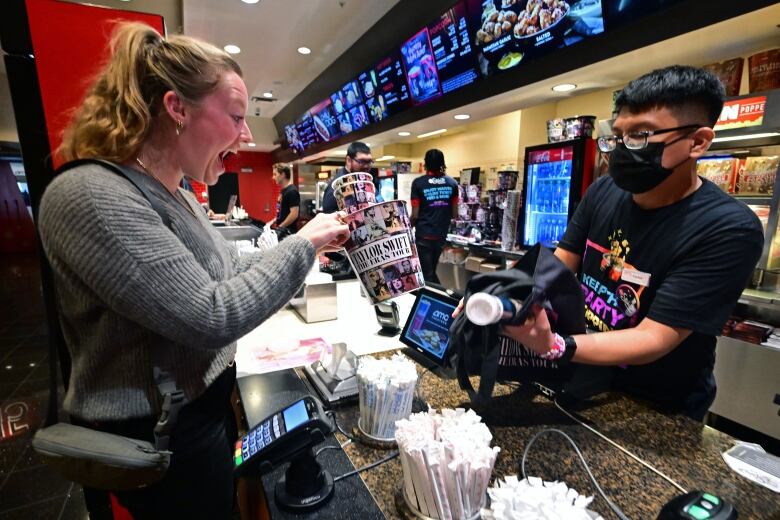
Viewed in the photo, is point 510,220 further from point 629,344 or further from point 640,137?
point 629,344

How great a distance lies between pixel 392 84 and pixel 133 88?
182 inches

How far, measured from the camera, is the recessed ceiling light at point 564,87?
3.31 m

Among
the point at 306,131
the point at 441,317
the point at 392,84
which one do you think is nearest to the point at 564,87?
the point at 392,84

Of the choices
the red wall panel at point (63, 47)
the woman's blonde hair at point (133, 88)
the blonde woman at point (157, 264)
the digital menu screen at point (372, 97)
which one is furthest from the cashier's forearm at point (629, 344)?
the digital menu screen at point (372, 97)

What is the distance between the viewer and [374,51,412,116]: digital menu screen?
4.73 meters

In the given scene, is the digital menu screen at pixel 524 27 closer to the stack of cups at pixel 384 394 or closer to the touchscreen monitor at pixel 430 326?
the touchscreen monitor at pixel 430 326

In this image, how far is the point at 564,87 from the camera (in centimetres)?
342

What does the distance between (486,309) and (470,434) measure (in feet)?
0.73

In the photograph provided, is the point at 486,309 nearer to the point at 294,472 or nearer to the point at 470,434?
the point at 470,434

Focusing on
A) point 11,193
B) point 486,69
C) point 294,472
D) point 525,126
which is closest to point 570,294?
point 294,472

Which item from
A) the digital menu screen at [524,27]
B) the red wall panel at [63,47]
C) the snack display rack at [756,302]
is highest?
the digital menu screen at [524,27]

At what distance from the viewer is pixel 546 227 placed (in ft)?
12.9

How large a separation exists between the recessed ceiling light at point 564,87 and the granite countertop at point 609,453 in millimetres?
2948

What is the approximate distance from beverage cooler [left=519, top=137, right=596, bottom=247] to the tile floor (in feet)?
11.8
